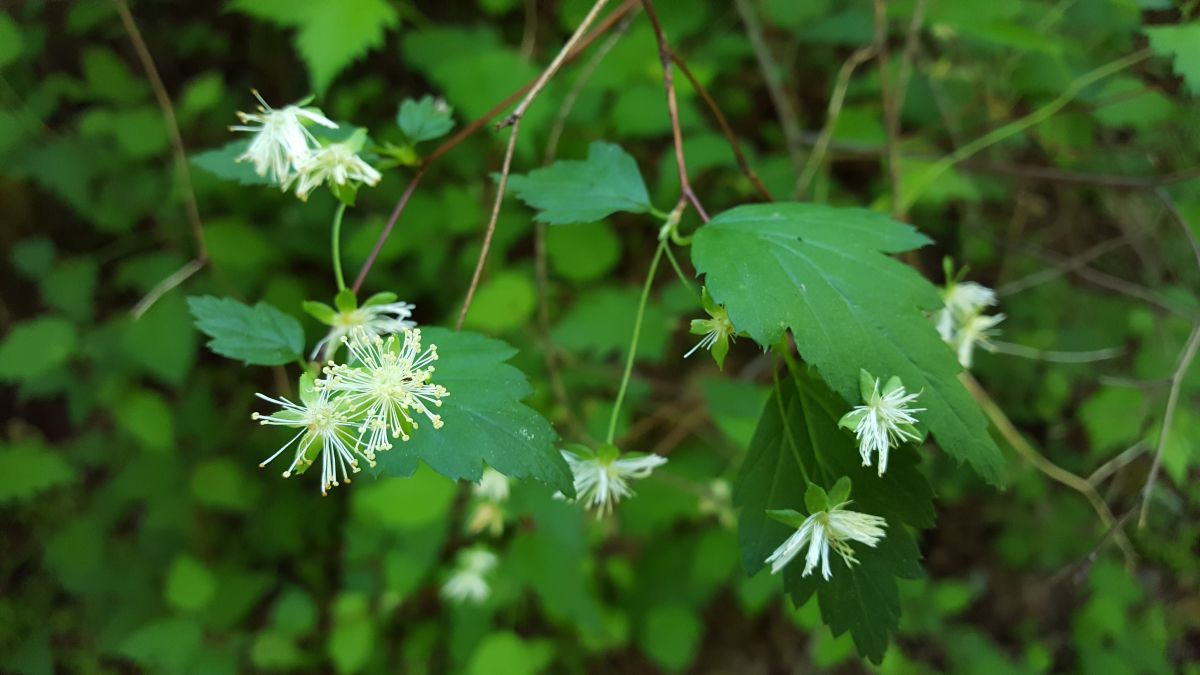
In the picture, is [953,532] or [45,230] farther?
[953,532]

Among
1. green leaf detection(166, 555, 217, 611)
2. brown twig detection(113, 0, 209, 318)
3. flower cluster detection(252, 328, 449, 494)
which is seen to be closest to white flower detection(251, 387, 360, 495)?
flower cluster detection(252, 328, 449, 494)

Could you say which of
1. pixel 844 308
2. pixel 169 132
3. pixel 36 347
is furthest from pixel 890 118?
pixel 36 347

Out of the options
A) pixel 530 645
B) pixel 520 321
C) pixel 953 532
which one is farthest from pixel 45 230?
pixel 953 532

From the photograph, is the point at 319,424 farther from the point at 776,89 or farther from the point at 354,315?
the point at 776,89

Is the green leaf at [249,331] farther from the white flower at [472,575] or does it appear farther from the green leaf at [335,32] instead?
the white flower at [472,575]

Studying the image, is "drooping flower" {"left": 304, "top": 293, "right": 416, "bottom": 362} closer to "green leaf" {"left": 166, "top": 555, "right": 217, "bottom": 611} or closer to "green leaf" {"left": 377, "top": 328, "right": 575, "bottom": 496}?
"green leaf" {"left": 377, "top": 328, "right": 575, "bottom": 496}

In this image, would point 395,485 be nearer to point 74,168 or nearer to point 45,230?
point 74,168
